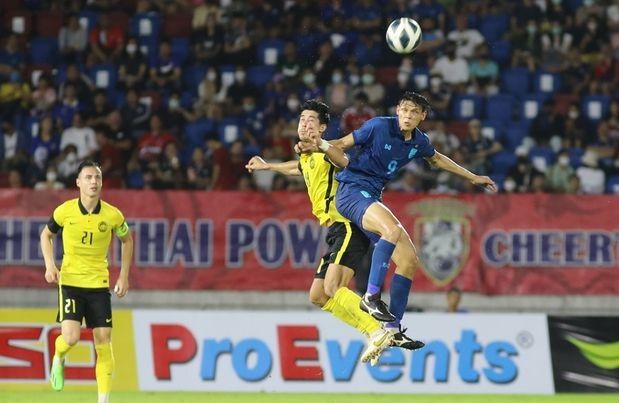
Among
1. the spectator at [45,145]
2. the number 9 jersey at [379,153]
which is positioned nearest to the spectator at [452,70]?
the spectator at [45,145]

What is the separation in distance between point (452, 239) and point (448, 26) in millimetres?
5904

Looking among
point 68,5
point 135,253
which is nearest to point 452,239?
point 135,253

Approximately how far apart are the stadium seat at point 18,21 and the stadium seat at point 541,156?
8119 millimetres

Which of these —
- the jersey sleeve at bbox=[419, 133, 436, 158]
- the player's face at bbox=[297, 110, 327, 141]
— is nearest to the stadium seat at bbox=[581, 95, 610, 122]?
the jersey sleeve at bbox=[419, 133, 436, 158]

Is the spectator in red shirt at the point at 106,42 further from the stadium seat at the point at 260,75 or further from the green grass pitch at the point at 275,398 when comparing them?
the green grass pitch at the point at 275,398

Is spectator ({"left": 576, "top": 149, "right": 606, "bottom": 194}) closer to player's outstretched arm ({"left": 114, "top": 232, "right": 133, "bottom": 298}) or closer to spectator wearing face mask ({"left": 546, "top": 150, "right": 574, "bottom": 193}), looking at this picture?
spectator wearing face mask ({"left": 546, "top": 150, "right": 574, "bottom": 193})

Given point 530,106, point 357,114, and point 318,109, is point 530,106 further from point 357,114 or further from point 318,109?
point 318,109

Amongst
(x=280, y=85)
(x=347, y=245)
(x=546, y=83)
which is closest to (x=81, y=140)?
(x=280, y=85)

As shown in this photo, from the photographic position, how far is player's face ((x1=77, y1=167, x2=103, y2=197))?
464 inches

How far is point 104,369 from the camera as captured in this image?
38.4 feet

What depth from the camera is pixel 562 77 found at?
20688 mm

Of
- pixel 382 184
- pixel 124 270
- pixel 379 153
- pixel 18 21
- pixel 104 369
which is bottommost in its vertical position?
pixel 104 369

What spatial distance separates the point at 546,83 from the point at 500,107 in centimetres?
105

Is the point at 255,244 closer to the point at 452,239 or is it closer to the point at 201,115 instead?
the point at 452,239
